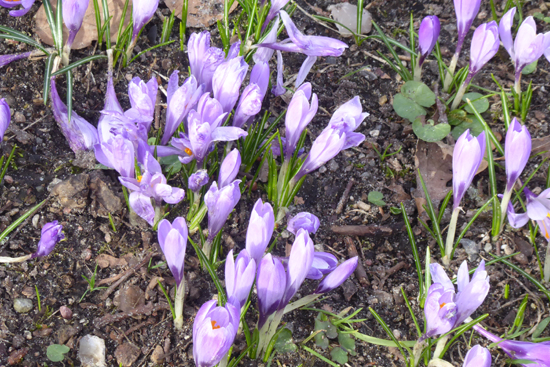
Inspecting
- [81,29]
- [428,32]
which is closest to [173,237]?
[81,29]

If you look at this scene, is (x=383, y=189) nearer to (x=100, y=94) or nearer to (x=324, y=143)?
(x=324, y=143)

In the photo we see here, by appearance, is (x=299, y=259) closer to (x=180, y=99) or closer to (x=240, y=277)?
(x=240, y=277)

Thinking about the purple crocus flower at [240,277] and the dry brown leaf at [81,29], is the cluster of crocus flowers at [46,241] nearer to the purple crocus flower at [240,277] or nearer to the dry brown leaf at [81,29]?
the purple crocus flower at [240,277]

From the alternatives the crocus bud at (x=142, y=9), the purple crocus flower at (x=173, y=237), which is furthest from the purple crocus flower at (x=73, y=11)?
the purple crocus flower at (x=173, y=237)

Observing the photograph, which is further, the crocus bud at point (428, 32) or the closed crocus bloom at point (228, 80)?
the crocus bud at point (428, 32)

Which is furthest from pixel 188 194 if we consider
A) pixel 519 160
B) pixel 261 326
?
pixel 519 160
